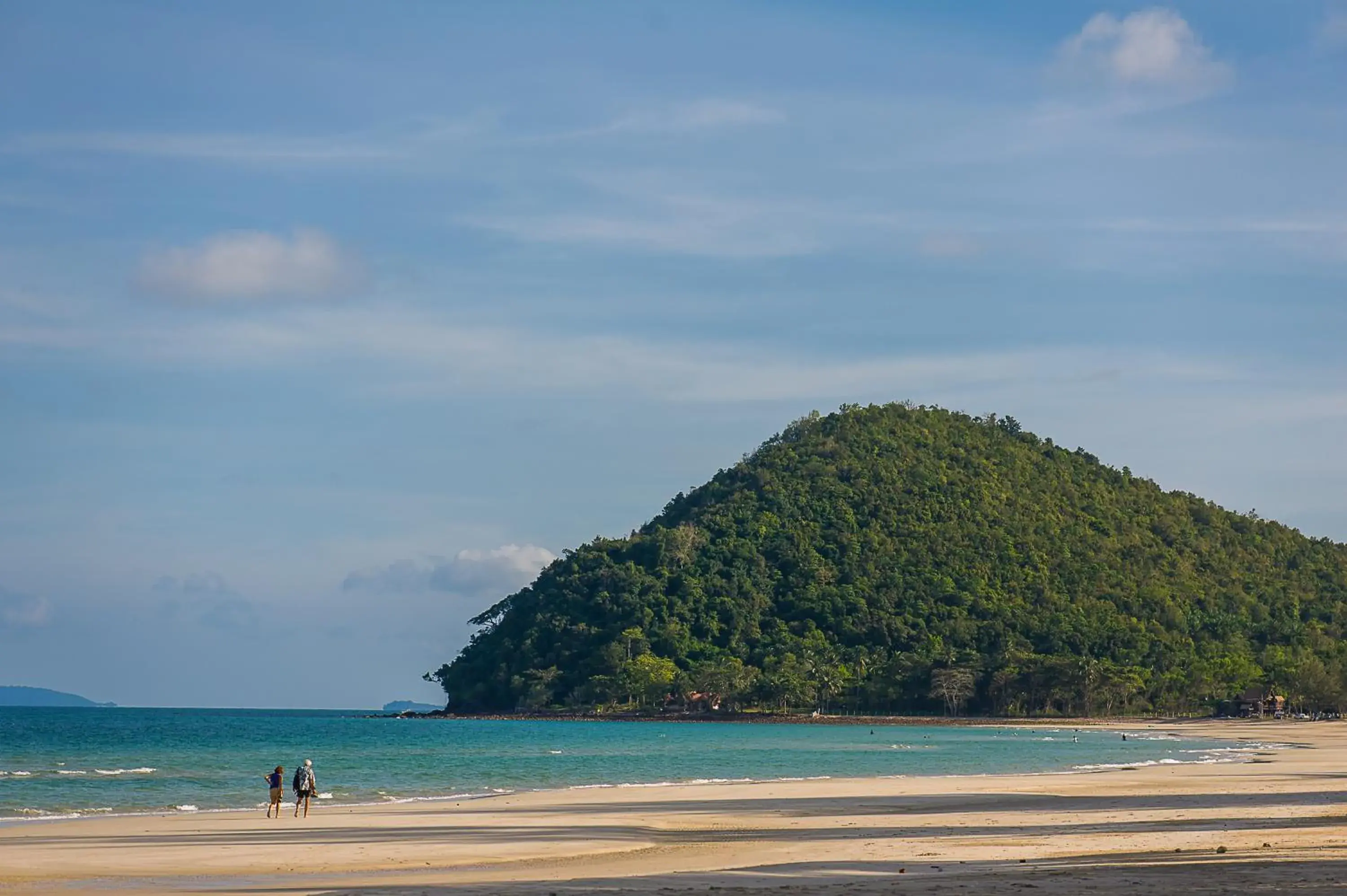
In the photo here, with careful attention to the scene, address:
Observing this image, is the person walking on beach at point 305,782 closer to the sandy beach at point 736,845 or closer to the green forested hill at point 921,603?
the sandy beach at point 736,845

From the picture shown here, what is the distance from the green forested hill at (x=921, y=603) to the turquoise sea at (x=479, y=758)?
3375cm

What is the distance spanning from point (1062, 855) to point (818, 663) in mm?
144934

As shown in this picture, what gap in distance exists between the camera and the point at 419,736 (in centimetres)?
11050

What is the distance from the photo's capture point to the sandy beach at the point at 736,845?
17.8m

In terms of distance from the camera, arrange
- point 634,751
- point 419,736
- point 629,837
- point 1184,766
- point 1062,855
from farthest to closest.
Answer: point 419,736, point 634,751, point 1184,766, point 629,837, point 1062,855

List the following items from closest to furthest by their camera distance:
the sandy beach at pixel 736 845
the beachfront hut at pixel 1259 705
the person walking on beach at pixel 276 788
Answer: the sandy beach at pixel 736 845
the person walking on beach at pixel 276 788
the beachfront hut at pixel 1259 705

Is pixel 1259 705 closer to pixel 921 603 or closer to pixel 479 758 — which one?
pixel 921 603

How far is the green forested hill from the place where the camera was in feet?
506

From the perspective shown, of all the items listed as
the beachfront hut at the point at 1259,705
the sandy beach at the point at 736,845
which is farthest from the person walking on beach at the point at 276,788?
the beachfront hut at the point at 1259,705

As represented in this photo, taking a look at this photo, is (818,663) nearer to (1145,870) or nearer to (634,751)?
(634,751)

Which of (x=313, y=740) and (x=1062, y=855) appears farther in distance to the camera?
(x=313, y=740)

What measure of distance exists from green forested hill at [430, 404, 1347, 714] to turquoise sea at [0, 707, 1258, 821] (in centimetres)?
3375

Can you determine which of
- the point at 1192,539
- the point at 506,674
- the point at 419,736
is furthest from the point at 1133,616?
the point at 419,736

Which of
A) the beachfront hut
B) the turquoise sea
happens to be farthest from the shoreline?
the beachfront hut
